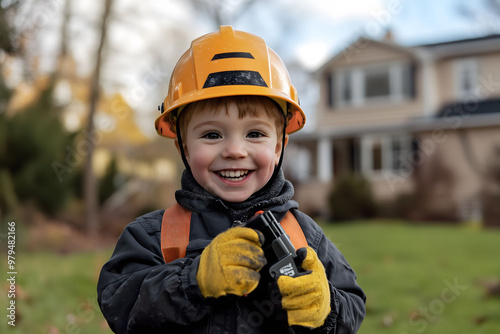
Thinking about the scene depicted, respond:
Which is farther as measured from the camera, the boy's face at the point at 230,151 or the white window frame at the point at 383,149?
the white window frame at the point at 383,149

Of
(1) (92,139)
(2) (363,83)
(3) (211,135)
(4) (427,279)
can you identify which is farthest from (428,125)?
(3) (211,135)

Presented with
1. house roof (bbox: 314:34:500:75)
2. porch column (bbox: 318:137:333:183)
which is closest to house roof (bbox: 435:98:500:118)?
house roof (bbox: 314:34:500:75)

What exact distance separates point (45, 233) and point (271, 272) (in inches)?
400

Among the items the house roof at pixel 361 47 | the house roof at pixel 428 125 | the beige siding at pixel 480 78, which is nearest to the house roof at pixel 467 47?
the beige siding at pixel 480 78

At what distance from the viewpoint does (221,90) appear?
2.14m

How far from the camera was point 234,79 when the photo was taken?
2.18 metres

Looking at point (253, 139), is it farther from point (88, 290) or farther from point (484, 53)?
point (484, 53)

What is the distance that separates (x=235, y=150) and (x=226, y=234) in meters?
0.36

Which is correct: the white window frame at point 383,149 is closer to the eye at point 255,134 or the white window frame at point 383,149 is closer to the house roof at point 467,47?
the house roof at point 467,47

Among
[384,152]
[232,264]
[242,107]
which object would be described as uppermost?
[242,107]

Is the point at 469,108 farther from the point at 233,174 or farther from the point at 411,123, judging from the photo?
the point at 233,174

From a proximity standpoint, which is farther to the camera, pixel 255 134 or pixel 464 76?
pixel 464 76

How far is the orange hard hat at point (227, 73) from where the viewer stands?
217 centimetres

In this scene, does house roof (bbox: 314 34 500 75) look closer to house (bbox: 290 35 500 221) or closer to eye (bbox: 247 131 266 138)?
house (bbox: 290 35 500 221)
